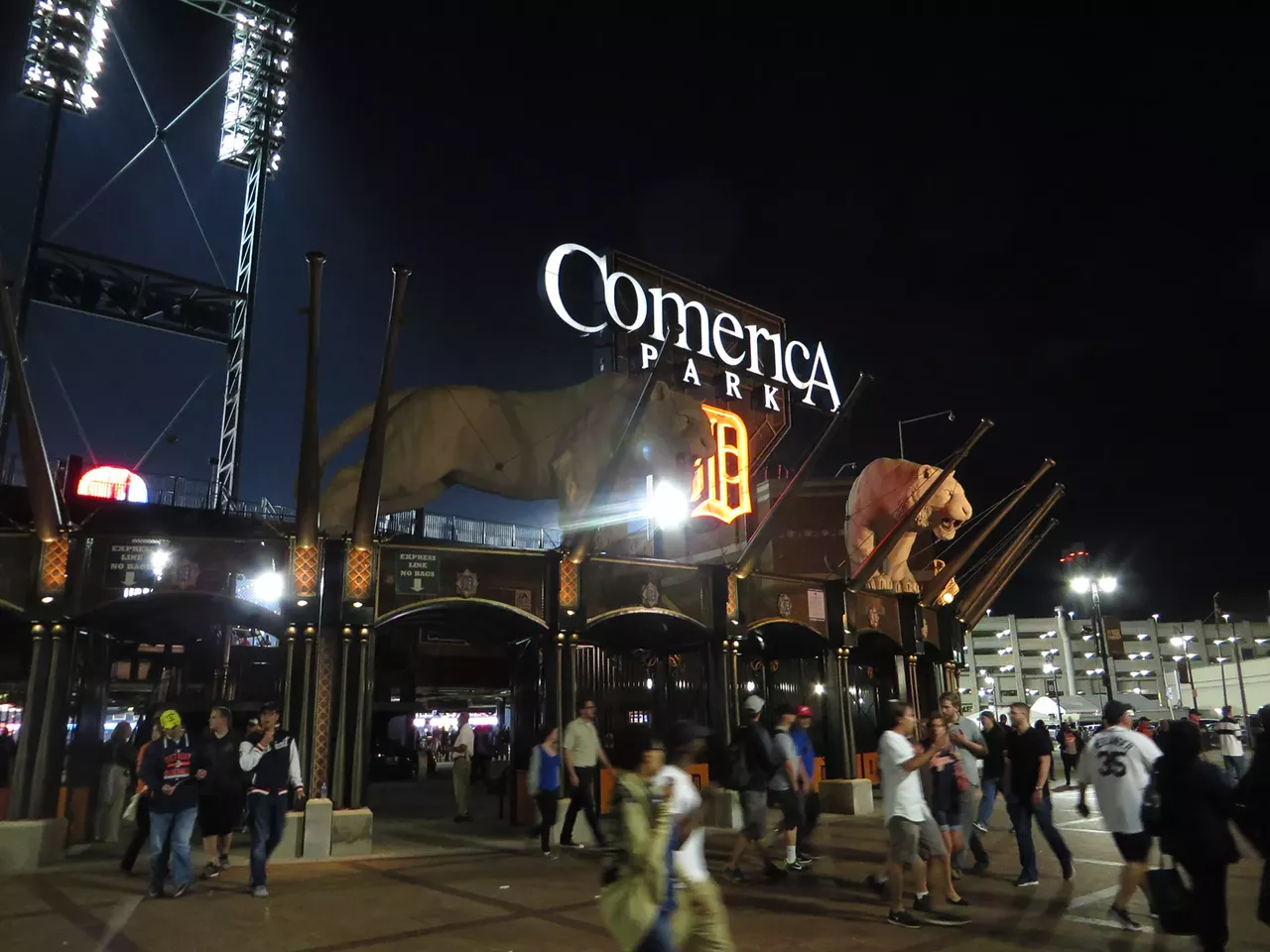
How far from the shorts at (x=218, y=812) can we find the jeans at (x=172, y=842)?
65 centimetres

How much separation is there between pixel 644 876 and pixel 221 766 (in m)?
6.57

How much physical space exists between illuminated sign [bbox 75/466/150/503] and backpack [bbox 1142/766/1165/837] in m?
26.2

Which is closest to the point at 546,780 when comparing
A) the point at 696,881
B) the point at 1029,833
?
the point at 1029,833

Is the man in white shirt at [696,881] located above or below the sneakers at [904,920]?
above

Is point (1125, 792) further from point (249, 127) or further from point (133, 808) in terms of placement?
point (249, 127)

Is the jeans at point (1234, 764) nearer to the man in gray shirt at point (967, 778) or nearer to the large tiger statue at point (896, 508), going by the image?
the large tiger statue at point (896, 508)

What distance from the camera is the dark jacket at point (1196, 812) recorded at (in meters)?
5.57

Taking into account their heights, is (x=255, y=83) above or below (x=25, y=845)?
above

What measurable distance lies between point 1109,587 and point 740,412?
1219 centimetres

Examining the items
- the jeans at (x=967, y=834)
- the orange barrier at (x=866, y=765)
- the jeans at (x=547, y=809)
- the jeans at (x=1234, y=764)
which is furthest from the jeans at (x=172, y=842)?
the jeans at (x=1234, y=764)

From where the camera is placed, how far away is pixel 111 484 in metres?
25.6

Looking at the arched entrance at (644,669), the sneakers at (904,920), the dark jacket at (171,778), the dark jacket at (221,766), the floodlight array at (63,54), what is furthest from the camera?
the floodlight array at (63,54)

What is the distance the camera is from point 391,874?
393 inches

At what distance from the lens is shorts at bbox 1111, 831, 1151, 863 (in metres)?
6.97
